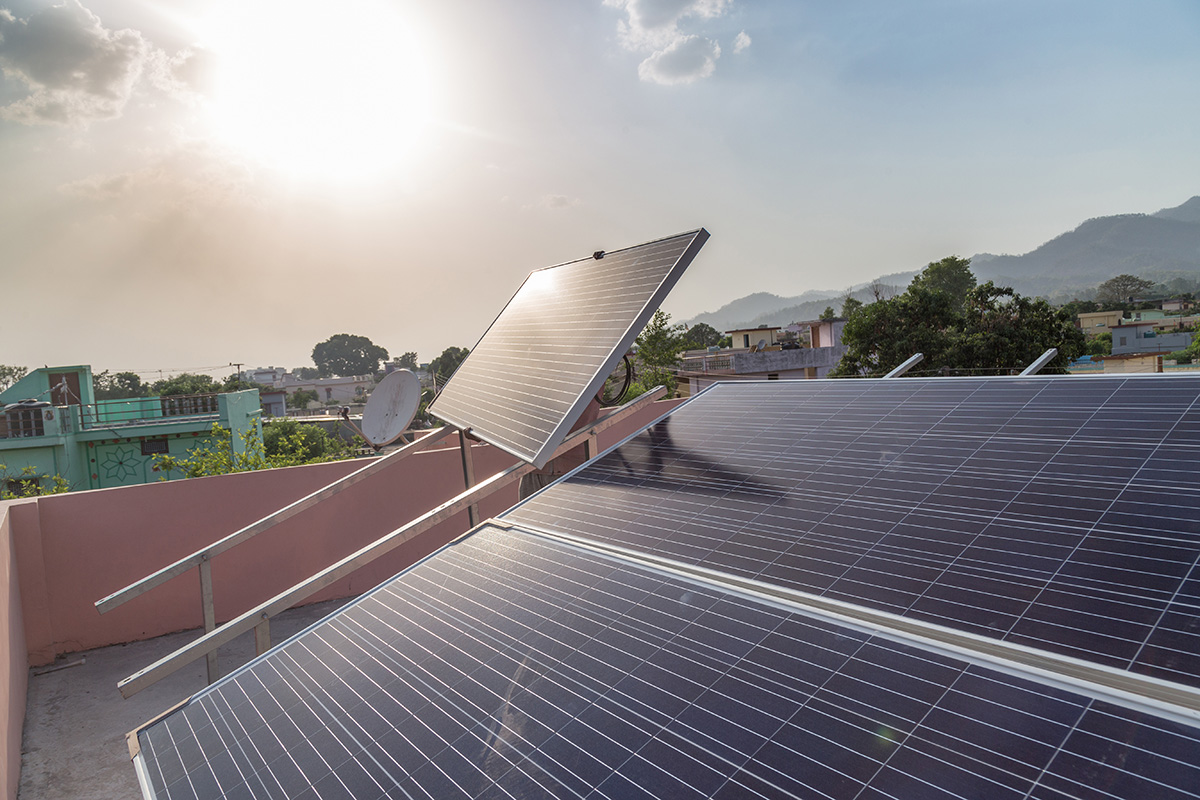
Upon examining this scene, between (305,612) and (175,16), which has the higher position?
(175,16)

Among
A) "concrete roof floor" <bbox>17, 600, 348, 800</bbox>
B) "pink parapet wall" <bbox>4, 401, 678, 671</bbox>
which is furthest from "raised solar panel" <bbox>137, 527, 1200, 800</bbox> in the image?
"pink parapet wall" <bbox>4, 401, 678, 671</bbox>

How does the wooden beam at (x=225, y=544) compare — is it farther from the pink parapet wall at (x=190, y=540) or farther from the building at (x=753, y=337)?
the building at (x=753, y=337)

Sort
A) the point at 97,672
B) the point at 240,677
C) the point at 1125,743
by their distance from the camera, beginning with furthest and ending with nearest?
1. the point at 97,672
2. the point at 240,677
3. the point at 1125,743

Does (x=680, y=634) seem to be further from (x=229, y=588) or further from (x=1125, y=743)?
(x=229, y=588)

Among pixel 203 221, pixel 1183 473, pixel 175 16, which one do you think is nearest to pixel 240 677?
pixel 1183 473

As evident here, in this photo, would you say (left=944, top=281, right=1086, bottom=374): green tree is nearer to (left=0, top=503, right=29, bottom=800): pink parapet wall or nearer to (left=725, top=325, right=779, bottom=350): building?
(left=0, top=503, right=29, bottom=800): pink parapet wall
